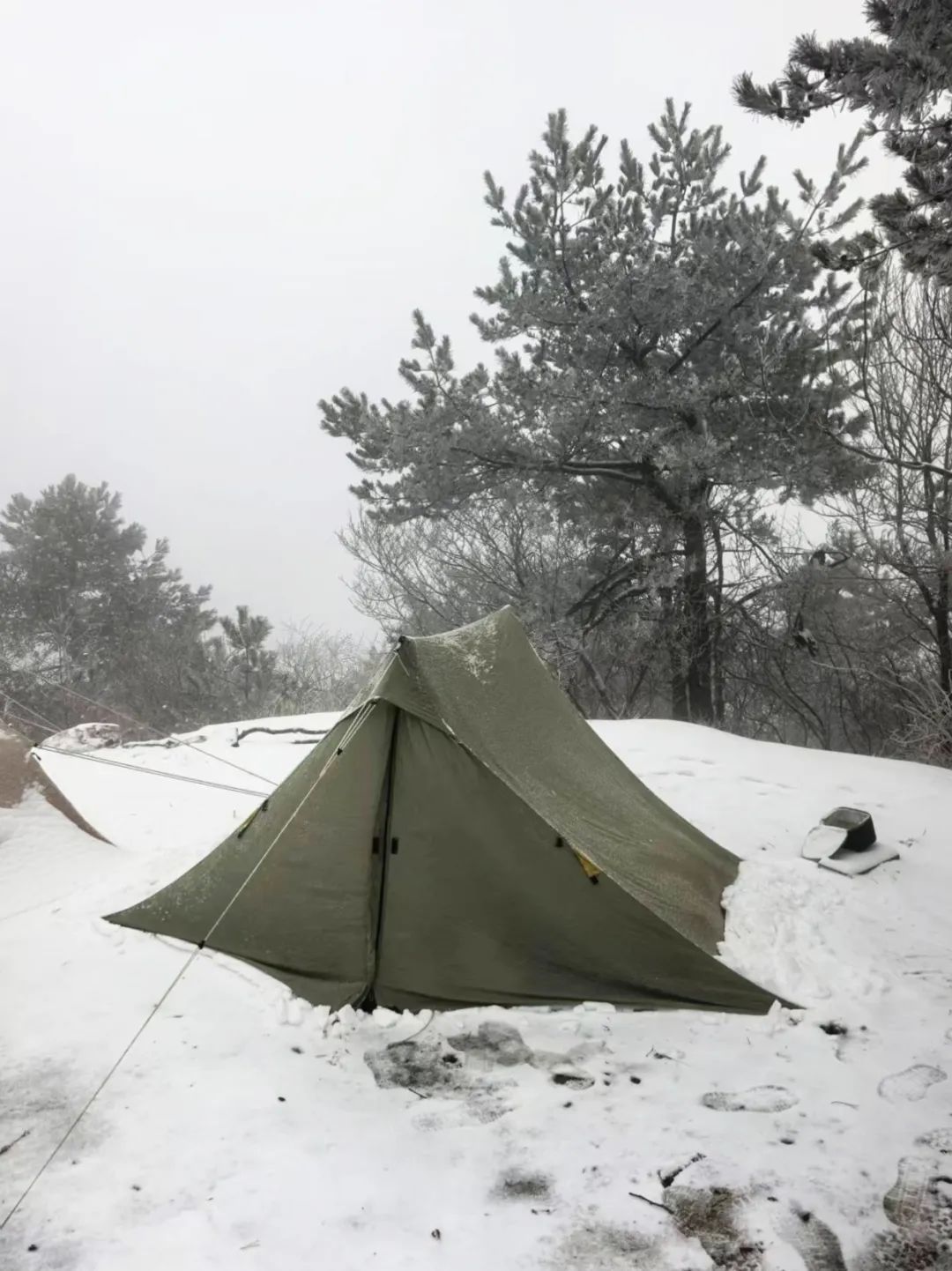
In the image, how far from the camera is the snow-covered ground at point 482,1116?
6.13 feet

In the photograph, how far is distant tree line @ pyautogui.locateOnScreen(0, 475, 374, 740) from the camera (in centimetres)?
1628

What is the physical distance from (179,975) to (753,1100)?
219 cm

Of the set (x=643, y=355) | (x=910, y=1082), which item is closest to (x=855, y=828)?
(x=910, y=1082)

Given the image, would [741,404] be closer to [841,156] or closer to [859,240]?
[841,156]

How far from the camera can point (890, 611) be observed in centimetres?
1011

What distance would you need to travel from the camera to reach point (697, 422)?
9.39 m

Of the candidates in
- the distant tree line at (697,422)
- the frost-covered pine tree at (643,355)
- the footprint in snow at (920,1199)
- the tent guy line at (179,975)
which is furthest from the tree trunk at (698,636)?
the footprint in snow at (920,1199)

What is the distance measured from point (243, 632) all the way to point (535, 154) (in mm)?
10679

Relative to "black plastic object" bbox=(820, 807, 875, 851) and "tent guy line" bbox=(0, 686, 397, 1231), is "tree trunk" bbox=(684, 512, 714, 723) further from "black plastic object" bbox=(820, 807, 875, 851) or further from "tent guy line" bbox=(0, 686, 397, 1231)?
"tent guy line" bbox=(0, 686, 397, 1231)

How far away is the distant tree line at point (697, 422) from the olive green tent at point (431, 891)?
499cm

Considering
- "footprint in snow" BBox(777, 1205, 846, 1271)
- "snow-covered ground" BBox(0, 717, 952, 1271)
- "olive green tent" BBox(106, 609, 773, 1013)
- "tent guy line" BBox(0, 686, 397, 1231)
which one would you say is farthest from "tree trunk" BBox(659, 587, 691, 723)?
"footprint in snow" BBox(777, 1205, 846, 1271)

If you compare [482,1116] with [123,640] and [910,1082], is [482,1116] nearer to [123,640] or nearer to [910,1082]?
[910,1082]

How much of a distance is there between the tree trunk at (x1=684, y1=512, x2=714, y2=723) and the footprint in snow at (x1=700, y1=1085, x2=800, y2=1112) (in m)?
8.39

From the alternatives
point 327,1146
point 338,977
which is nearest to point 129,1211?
point 327,1146
